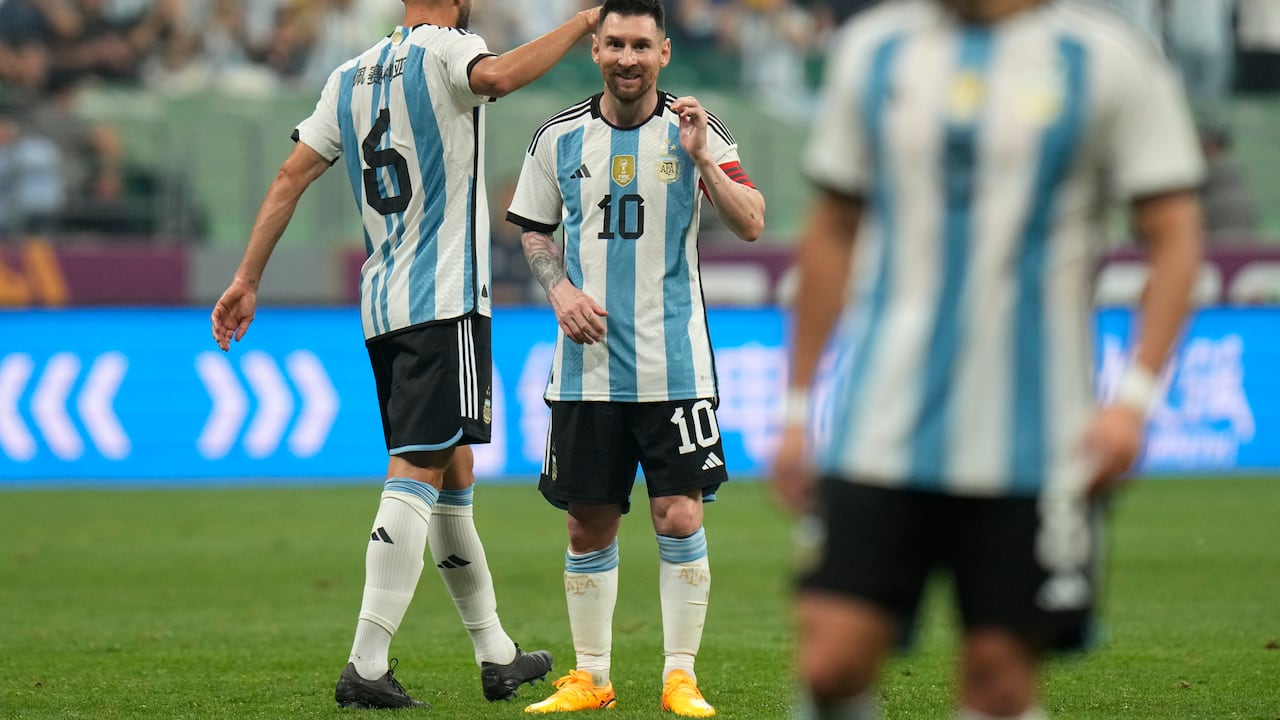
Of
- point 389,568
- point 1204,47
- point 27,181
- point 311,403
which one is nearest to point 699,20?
point 1204,47

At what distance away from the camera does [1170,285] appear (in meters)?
2.97

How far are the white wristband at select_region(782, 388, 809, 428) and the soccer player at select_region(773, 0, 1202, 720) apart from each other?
11 cm

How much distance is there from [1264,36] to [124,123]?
41.6 feet

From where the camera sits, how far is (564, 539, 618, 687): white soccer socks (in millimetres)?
5699

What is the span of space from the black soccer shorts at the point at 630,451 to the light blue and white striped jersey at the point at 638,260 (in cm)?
6

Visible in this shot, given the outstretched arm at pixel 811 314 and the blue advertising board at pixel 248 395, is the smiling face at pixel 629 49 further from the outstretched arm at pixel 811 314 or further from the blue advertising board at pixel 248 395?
the blue advertising board at pixel 248 395

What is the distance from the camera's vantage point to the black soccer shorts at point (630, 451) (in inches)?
221

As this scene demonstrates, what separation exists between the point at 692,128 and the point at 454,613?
147 inches

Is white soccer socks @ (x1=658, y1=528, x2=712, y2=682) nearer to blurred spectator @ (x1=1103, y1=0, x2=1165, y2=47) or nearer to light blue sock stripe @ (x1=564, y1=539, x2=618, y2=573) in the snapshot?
light blue sock stripe @ (x1=564, y1=539, x2=618, y2=573)

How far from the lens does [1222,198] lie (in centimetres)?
1717

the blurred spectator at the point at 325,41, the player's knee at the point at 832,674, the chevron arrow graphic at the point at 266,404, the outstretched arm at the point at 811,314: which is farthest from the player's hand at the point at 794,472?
the blurred spectator at the point at 325,41

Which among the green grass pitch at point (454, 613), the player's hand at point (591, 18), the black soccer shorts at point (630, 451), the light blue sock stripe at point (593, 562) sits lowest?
the green grass pitch at point (454, 613)

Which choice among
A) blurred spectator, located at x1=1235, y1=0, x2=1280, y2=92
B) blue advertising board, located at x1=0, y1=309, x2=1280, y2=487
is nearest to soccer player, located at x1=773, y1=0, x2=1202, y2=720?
blue advertising board, located at x1=0, y1=309, x2=1280, y2=487

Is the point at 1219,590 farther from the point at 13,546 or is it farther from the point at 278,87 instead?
the point at 278,87
